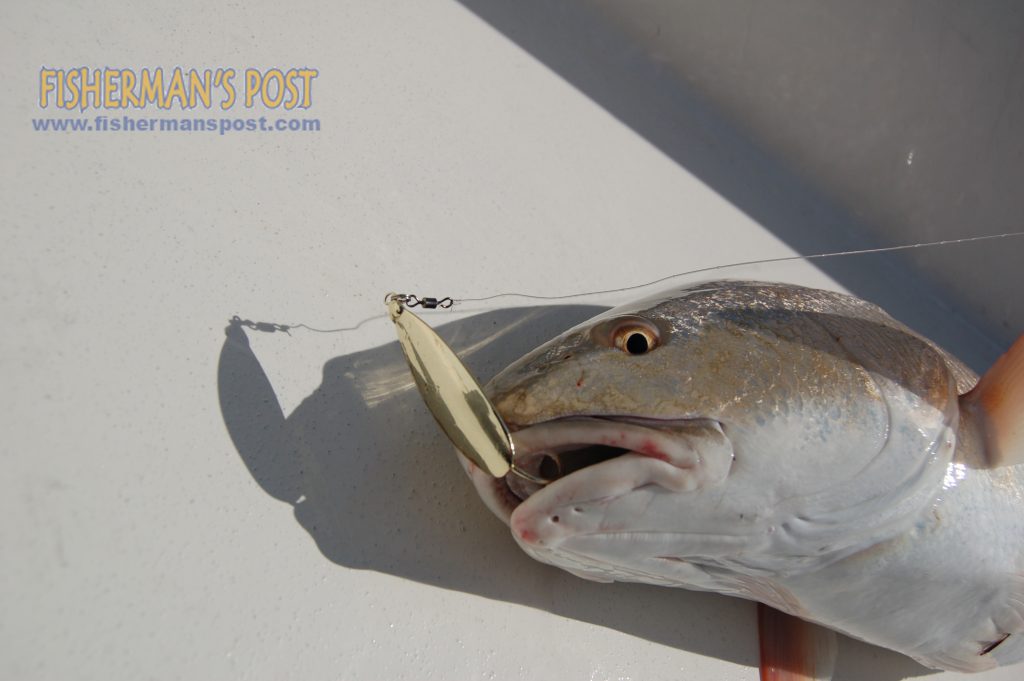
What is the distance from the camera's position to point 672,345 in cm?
126

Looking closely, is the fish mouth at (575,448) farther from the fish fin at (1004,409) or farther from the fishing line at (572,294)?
the fish fin at (1004,409)

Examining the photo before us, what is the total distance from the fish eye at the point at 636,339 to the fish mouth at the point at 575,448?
0.12m

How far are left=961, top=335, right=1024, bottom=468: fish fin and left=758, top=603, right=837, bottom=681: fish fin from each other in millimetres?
454

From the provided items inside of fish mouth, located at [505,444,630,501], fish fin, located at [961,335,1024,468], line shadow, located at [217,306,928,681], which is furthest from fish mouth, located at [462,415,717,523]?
fish fin, located at [961,335,1024,468]

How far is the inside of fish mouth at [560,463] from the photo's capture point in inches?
48.7

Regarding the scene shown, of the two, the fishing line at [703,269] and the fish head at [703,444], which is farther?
the fishing line at [703,269]

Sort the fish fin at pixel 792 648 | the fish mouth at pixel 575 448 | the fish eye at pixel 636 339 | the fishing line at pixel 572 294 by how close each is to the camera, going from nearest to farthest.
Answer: the fish mouth at pixel 575 448, the fish eye at pixel 636 339, the fishing line at pixel 572 294, the fish fin at pixel 792 648

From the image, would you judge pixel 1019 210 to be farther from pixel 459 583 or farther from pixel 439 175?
pixel 459 583

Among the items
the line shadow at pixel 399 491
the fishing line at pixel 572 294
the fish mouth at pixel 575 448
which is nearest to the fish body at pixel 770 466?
the fish mouth at pixel 575 448

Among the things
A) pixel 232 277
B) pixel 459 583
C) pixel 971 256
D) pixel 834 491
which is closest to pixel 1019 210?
pixel 971 256

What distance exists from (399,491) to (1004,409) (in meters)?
0.97

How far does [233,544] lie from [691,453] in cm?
65

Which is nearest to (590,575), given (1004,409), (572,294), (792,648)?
(792,648)

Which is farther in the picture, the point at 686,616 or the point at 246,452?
the point at 686,616
